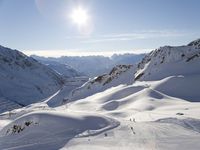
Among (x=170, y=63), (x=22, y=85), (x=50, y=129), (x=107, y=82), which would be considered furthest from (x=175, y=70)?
(x=22, y=85)

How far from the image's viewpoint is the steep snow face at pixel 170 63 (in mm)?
51750

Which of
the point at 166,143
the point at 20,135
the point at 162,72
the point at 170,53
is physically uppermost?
the point at 170,53

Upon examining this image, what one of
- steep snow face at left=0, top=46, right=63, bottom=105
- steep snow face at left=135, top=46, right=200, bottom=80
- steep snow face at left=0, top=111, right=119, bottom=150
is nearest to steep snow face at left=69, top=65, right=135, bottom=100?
steep snow face at left=135, top=46, right=200, bottom=80

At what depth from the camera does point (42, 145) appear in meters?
15.6

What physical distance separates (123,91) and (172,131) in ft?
90.3

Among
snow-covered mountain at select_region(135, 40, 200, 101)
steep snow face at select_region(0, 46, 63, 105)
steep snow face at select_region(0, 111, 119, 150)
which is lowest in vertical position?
steep snow face at select_region(0, 111, 119, 150)

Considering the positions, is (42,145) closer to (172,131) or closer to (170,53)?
(172,131)

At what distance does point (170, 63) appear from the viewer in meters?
56.4

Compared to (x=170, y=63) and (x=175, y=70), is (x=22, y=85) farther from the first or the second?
(x=175, y=70)

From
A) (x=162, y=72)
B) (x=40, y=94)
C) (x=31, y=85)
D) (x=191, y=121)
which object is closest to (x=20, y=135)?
(x=191, y=121)

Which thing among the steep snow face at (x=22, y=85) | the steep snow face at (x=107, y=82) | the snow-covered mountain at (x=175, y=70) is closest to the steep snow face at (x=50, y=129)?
the snow-covered mountain at (x=175, y=70)

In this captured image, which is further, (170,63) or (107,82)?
(107,82)

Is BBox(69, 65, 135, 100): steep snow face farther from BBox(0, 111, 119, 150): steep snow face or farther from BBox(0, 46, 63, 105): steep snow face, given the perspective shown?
BBox(0, 46, 63, 105): steep snow face

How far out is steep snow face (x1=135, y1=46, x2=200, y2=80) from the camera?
2037 inches
